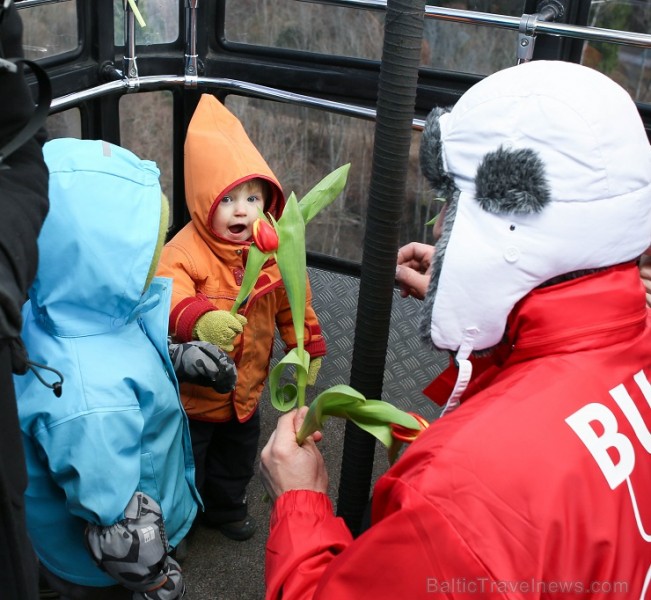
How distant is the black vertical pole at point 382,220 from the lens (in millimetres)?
1344

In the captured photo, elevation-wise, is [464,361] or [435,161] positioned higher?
[435,161]

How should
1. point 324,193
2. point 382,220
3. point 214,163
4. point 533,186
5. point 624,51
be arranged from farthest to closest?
point 624,51 < point 214,163 < point 324,193 < point 382,220 < point 533,186

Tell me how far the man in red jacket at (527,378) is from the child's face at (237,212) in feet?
4.68

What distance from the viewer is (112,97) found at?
3.47m

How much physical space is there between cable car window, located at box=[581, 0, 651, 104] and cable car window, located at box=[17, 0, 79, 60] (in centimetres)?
194

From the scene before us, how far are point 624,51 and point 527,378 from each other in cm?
224

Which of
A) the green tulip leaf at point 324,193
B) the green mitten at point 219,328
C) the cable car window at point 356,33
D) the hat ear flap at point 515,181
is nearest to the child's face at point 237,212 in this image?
the green mitten at point 219,328

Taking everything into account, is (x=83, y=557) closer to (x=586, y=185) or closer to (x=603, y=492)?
(x=603, y=492)

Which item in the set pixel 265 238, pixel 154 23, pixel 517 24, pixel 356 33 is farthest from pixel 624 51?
pixel 154 23

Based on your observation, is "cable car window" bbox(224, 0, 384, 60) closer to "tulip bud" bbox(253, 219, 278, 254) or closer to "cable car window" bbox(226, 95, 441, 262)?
"cable car window" bbox(226, 95, 441, 262)

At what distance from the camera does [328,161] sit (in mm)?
3809

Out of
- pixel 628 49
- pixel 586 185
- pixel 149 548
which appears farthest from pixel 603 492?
pixel 628 49

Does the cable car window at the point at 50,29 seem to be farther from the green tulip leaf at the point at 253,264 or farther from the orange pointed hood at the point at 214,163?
the green tulip leaf at the point at 253,264

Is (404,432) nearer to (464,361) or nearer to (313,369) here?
(464,361)
